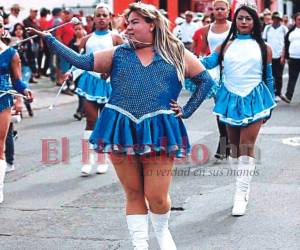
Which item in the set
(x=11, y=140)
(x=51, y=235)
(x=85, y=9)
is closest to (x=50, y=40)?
(x=51, y=235)

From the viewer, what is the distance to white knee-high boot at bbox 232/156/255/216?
631 cm

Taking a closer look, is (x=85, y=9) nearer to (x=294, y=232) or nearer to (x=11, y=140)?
(x=11, y=140)

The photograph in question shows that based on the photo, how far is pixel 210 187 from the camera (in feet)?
24.3

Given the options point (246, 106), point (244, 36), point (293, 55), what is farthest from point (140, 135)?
point (293, 55)

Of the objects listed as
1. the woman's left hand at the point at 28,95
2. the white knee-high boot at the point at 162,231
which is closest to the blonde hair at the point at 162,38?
the white knee-high boot at the point at 162,231

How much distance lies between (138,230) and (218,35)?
414 centimetres

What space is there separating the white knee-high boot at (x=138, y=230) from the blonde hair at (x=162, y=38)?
1021 millimetres

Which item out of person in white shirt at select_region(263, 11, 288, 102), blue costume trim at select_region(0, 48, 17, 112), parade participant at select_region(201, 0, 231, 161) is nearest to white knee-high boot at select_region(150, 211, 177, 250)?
blue costume trim at select_region(0, 48, 17, 112)

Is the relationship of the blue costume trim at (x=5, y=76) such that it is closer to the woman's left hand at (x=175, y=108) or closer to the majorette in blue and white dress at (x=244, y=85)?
the majorette in blue and white dress at (x=244, y=85)

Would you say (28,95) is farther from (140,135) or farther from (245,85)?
(140,135)

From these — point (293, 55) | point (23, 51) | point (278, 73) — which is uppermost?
point (23, 51)

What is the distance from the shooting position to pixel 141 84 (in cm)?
477

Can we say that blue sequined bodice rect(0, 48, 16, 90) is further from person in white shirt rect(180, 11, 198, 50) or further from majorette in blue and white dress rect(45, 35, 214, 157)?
person in white shirt rect(180, 11, 198, 50)

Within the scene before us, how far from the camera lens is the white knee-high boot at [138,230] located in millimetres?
4887
